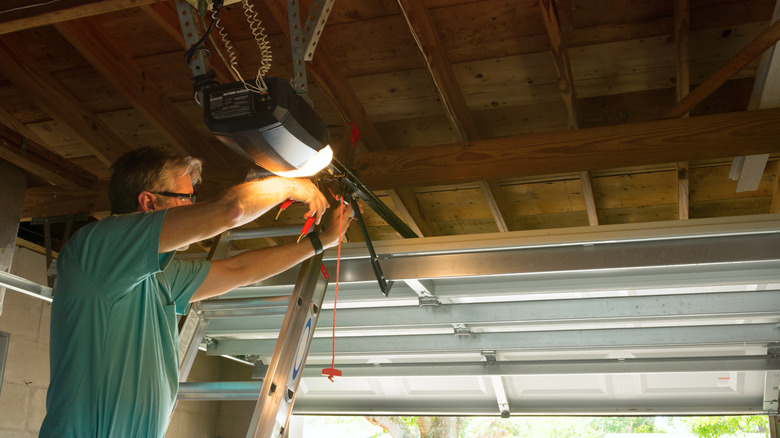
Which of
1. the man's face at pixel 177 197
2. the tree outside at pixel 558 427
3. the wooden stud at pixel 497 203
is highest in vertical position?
the tree outside at pixel 558 427

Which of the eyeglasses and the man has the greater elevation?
the eyeglasses

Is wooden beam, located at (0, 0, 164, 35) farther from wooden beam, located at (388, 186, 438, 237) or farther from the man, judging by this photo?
wooden beam, located at (388, 186, 438, 237)

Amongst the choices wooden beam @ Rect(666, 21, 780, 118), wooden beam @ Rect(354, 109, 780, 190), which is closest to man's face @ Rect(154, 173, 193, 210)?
wooden beam @ Rect(354, 109, 780, 190)

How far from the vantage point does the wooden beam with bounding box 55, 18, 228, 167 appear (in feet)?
9.75

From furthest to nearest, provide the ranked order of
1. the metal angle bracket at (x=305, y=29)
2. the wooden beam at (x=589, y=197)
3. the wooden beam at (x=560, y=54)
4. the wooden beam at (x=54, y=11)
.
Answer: the wooden beam at (x=589, y=197) < the wooden beam at (x=560, y=54) < the wooden beam at (x=54, y=11) < the metal angle bracket at (x=305, y=29)

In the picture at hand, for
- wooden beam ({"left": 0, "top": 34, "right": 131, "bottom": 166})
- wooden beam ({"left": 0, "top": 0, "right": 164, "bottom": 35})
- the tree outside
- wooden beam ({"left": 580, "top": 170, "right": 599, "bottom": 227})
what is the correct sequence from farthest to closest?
→ the tree outside < wooden beam ({"left": 580, "top": 170, "right": 599, "bottom": 227}) < wooden beam ({"left": 0, "top": 34, "right": 131, "bottom": 166}) < wooden beam ({"left": 0, "top": 0, "right": 164, "bottom": 35})

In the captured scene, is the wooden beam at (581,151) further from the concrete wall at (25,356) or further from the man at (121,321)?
the concrete wall at (25,356)

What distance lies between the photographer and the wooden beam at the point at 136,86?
2971mm

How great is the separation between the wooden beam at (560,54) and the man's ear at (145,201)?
5.15 ft

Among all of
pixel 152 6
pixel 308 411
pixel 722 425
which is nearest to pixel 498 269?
pixel 152 6

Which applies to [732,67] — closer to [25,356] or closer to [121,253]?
[121,253]

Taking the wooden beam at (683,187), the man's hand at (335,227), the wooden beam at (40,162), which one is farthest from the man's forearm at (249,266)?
the wooden beam at (683,187)

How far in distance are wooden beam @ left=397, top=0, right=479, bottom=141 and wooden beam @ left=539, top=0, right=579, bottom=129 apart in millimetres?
464

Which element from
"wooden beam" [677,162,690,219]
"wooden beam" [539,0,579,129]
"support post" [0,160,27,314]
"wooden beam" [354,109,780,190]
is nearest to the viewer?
"wooden beam" [539,0,579,129]
